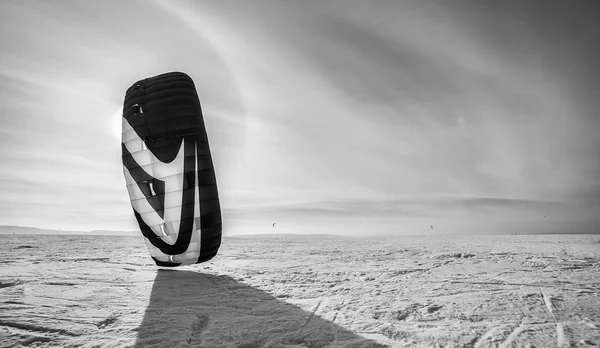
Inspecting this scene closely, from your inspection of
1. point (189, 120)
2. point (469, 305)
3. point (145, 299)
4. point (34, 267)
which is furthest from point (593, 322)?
point (34, 267)

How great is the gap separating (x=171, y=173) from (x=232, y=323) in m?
3.18

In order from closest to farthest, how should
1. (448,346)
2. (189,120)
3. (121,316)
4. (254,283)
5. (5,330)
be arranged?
(448,346), (5,330), (121,316), (189,120), (254,283)

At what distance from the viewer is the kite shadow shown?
11.3ft

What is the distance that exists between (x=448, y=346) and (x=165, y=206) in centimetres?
518

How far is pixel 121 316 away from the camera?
4.34m

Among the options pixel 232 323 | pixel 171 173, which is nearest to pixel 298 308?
pixel 232 323

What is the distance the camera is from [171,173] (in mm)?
5965

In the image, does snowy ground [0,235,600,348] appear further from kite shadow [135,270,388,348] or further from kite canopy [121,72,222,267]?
kite canopy [121,72,222,267]

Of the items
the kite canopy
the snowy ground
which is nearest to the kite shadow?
the snowy ground

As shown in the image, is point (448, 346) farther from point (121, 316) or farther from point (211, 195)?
point (211, 195)

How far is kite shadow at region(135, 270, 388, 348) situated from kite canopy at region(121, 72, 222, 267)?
3.46 feet

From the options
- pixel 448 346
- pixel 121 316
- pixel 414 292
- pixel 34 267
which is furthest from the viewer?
pixel 34 267

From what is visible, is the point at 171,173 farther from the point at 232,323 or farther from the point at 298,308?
the point at 298,308

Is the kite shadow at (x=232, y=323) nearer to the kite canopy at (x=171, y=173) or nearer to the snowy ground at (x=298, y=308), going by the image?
the snowy ground at (x=298, y=308)
